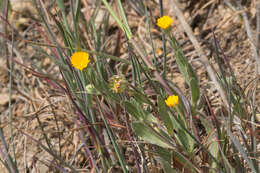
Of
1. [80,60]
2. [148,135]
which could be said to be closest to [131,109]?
[148,135]

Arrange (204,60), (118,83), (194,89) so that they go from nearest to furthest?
(204,60)
(118,83)
(194,89)

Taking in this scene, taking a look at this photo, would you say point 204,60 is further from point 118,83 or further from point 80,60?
point 80,60

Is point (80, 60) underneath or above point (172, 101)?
above

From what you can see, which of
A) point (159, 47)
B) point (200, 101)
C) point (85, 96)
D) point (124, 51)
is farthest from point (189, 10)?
point (85, 96)

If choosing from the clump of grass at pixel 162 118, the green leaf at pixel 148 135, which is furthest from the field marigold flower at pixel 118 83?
the green leaf at pixel 148 135

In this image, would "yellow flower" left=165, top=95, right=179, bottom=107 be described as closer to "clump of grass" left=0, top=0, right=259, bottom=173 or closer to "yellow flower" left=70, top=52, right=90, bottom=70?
"clump of grass" left=0, top=0, right=259, bottom=173

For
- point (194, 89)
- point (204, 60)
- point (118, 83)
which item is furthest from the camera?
point (194, 89)
